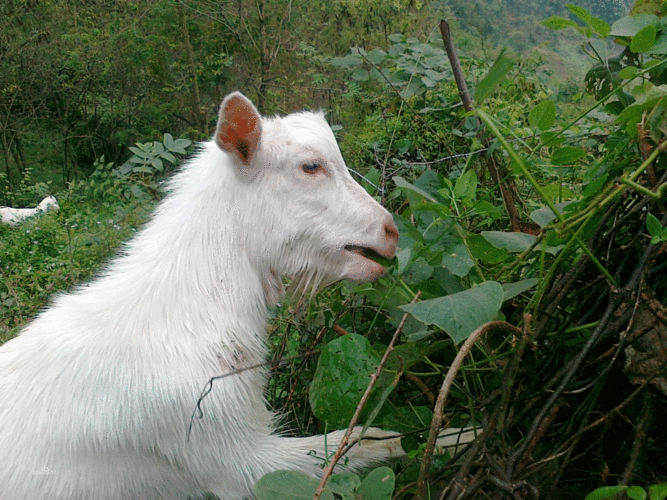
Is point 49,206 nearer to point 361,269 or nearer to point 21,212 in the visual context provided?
point 21,212

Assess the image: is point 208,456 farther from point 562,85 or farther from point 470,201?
point 562,85

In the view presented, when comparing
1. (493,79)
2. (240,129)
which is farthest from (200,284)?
(493,79)

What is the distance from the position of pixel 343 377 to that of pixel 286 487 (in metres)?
0.43

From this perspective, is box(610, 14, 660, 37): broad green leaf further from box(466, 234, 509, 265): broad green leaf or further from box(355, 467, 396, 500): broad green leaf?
box(355, 467, 396, 500): broad green leaf

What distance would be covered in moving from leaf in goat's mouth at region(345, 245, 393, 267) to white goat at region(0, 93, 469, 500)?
11 millimetres

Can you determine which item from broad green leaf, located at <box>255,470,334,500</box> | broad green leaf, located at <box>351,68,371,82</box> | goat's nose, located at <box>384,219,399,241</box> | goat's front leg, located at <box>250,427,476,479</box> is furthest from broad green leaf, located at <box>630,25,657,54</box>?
broad green leaf, located at <box>351,68,371,82</box>

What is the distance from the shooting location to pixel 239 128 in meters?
1.93

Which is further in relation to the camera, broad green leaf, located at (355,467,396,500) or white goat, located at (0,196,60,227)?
white goat, located at (0,196,60,227)

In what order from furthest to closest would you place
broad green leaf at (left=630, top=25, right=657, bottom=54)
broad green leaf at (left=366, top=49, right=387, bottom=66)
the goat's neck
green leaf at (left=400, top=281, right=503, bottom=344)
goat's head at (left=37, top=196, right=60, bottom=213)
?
goat's head at (left=37, top=196, right=60, bottom=213)
broad green leaf at (left=366, top=49, right=387, bottom=66)
the goat's neck
broad green leaf at (left=630, top=25, right=657, bottom=54)
green leaf at (left=400, top=281, right=503, bottom=344)

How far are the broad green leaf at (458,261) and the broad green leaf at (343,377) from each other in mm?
295

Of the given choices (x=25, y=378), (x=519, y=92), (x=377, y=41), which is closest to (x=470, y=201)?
(x=25, y=378)

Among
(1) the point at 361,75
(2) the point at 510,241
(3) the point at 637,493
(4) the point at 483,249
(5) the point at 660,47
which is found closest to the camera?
(3) the point at 637,493

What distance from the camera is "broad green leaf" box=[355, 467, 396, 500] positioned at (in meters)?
1.08

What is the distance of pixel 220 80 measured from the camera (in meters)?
10.4
